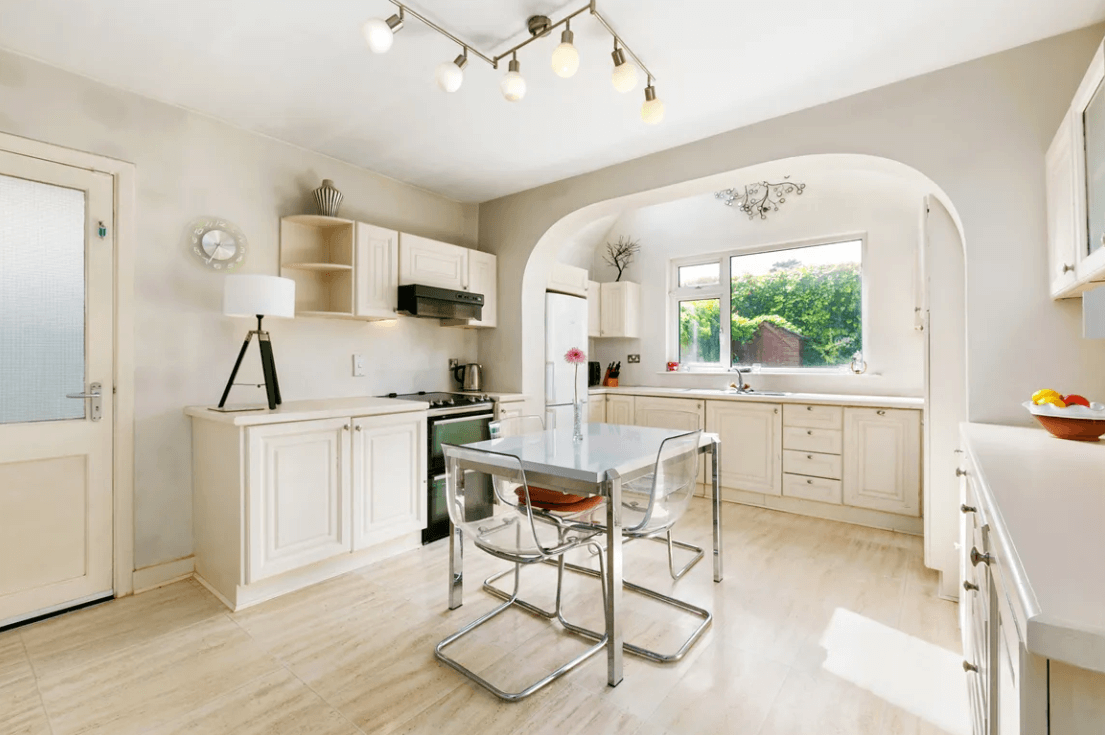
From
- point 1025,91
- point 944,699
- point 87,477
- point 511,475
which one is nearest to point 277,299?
point 87,477

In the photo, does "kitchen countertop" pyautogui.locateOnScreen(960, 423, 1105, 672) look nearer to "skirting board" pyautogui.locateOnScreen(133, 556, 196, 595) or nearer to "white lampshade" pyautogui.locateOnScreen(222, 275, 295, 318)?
"white lampshade" pyautogui.locateOnScreen(222, 275, 295, 318)

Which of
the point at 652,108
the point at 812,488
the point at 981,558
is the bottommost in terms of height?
the point at 812,488

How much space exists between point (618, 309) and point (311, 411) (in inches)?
131

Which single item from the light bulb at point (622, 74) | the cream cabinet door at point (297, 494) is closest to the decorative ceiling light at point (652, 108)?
the light bulb at point (622, 74)

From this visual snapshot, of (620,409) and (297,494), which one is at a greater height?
(620,409)

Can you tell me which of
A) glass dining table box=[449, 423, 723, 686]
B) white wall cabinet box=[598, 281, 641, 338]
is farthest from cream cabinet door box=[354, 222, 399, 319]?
white wall cabinet box=[598, 281, 641, 338]

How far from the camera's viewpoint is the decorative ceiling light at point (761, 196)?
4352 mm

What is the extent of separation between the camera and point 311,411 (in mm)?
2607

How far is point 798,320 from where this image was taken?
4.39m

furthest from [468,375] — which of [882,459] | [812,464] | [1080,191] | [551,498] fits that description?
[1080,191]

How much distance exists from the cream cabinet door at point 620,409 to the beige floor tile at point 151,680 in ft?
10.8

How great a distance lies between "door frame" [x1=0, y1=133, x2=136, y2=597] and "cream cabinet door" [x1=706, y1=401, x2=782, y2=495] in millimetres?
3707

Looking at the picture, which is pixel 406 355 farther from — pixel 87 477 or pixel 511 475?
pixel 511 475

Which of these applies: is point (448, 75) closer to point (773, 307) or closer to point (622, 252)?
point (773, 307)
